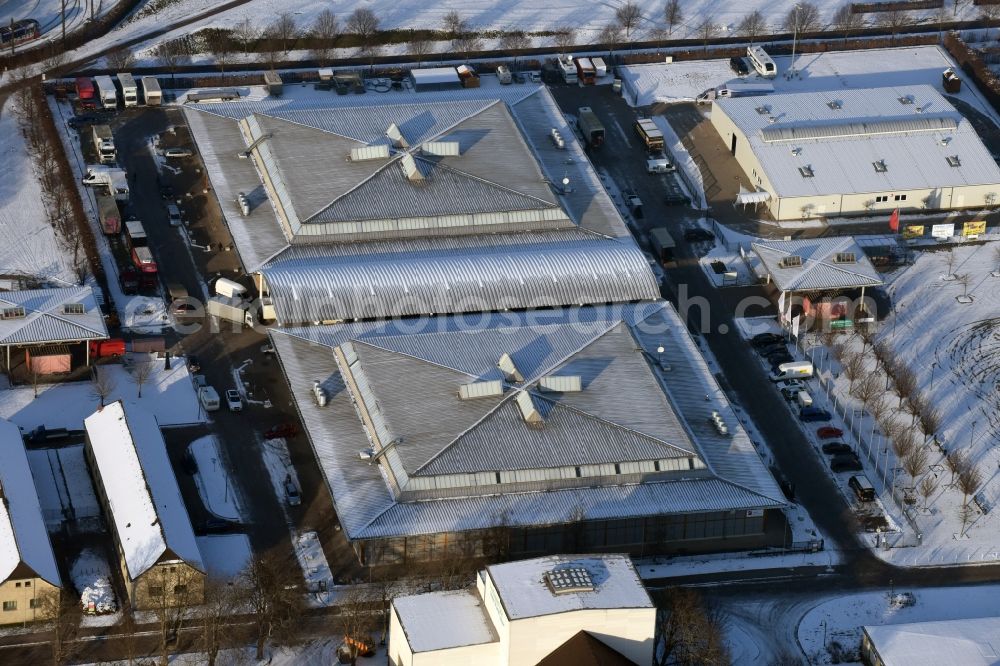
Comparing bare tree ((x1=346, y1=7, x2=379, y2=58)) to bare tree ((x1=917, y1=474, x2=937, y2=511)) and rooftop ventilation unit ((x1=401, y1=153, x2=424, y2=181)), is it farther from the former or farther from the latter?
bare tree ((x1=917, y1=474, x2=937, y2=511))

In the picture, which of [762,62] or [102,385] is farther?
[762,62]

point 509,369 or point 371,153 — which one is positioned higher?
point 371,153

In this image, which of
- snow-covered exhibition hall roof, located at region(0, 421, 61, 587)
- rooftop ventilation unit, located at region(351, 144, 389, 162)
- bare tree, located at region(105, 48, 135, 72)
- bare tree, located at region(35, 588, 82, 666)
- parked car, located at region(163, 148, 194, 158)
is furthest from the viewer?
bare tree, located at region(105, 48, 135, 72)


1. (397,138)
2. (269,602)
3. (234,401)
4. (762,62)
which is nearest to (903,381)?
(397,138)

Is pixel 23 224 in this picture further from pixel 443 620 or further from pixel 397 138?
pixel 443 620

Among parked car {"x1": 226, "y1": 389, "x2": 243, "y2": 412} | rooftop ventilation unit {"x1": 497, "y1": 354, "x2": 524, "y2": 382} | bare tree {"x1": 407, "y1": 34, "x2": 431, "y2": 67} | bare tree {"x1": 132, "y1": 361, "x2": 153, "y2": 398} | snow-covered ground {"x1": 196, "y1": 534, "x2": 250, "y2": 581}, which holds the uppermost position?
rooftop ventilation unit {"x1": 497, "y1": 354, "x2": 524, "y2": 382}

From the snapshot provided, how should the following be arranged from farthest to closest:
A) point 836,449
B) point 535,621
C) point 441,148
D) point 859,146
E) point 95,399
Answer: point 859,146
point 441,148
point 95,399
point 836,449
point 535,621

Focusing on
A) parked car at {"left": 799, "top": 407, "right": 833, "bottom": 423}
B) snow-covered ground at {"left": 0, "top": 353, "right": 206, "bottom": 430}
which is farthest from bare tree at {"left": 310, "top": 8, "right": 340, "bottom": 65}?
parked car at {"left": 799, "top": 407, "right": 833, "bottom": 423}

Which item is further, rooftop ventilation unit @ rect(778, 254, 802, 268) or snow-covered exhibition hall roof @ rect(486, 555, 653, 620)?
rooftop ventilation unit @ rect(778, 254, 802, 268)

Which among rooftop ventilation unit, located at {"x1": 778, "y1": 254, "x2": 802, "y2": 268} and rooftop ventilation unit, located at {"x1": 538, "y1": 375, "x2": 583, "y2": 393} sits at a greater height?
rooftop ventilation unit, located at {"x1": 538, "y1": 375, "x2": 583, "y2": 393}
